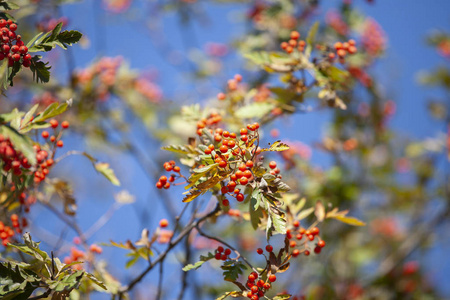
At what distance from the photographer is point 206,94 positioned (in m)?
7.37

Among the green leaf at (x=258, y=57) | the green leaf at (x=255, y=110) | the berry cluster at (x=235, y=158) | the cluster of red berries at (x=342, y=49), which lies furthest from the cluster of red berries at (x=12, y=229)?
the cluster of red berries at (x=342, y=49)

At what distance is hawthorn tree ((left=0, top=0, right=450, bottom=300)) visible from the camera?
192 centimetres

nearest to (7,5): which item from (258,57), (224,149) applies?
(224,149)

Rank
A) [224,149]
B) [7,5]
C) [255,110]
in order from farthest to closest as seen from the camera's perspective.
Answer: [255,110] < [7,5] < [224,149]

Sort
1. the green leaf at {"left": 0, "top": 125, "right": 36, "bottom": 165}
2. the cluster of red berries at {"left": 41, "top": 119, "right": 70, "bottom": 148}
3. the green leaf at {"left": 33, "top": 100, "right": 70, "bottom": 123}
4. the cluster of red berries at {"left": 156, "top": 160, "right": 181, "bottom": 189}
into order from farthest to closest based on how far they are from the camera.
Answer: the cluster of red berries at {"left": 41, "top": 119, "right": 70, "bottom": 148} → the cluster of red berries at {"left": 156, "top": 160, "right": 181, "bottom": 189} → the green leaf at {"left": 33, "top": 100, "right": 70, "bottom": 123} → the green leaf at {"left": 0, "top": 125, "right": 36, "bottom": 165}

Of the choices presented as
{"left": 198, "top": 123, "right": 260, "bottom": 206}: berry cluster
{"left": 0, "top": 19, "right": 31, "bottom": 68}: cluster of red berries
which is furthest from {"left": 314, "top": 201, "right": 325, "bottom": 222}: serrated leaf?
{"left": 0, "top": 19, "right": 31, "bottom": 68}: cluster of red berries

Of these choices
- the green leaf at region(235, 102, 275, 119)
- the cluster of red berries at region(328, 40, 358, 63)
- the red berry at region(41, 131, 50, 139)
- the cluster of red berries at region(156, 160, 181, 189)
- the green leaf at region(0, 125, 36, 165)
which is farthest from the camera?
the green leaf at region(235, 102, 275, 119)

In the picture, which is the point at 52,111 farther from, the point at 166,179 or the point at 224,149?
the point at 224,149

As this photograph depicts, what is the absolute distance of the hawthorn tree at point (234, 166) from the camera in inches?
75.7

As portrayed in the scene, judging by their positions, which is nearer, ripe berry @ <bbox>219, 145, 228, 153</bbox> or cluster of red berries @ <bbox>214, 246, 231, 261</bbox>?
ripe berry @ <bbox>219, 145, 228, 153</bbox>

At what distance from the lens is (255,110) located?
280cm

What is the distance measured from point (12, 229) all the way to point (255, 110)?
1.87 m

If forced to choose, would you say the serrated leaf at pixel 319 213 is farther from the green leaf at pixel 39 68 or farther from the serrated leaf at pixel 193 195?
the green leaf at pixel 39 68

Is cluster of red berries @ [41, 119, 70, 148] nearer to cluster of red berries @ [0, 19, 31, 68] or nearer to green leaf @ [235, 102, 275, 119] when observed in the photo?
cluster of red berries @ [0, 19, 31, 68]
